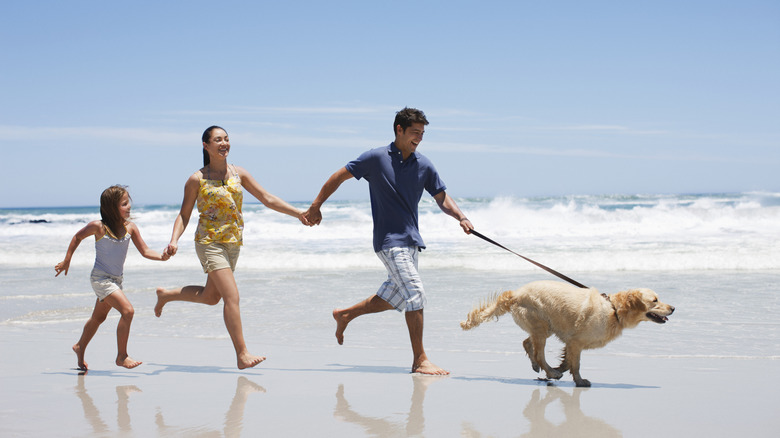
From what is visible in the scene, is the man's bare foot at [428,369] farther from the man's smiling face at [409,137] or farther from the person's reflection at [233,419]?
the man's smiling face at [409,137]

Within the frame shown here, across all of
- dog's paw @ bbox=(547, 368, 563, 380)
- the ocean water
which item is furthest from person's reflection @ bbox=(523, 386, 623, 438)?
the ocean water

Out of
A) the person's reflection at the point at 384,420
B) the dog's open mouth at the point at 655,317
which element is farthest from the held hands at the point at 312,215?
the dog's open mouth at the point at 655,317

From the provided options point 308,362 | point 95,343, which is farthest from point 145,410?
point 95,343

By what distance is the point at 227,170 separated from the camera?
541 centimetres

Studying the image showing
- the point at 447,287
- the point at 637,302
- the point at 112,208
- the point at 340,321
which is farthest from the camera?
the point at 447,287

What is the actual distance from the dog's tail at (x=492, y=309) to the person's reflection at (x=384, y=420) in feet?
3.06

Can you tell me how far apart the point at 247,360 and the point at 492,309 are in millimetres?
1895

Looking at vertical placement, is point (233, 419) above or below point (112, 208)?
below

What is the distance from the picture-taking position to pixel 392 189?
209 inches

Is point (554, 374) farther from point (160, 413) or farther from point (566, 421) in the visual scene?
point (160, 413)

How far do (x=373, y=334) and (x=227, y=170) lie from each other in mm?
2620

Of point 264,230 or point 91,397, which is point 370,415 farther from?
point 264,230

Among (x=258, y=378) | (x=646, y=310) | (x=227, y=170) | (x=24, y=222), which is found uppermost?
(x=227, y=170)

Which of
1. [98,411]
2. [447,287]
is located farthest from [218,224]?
[447,287]
